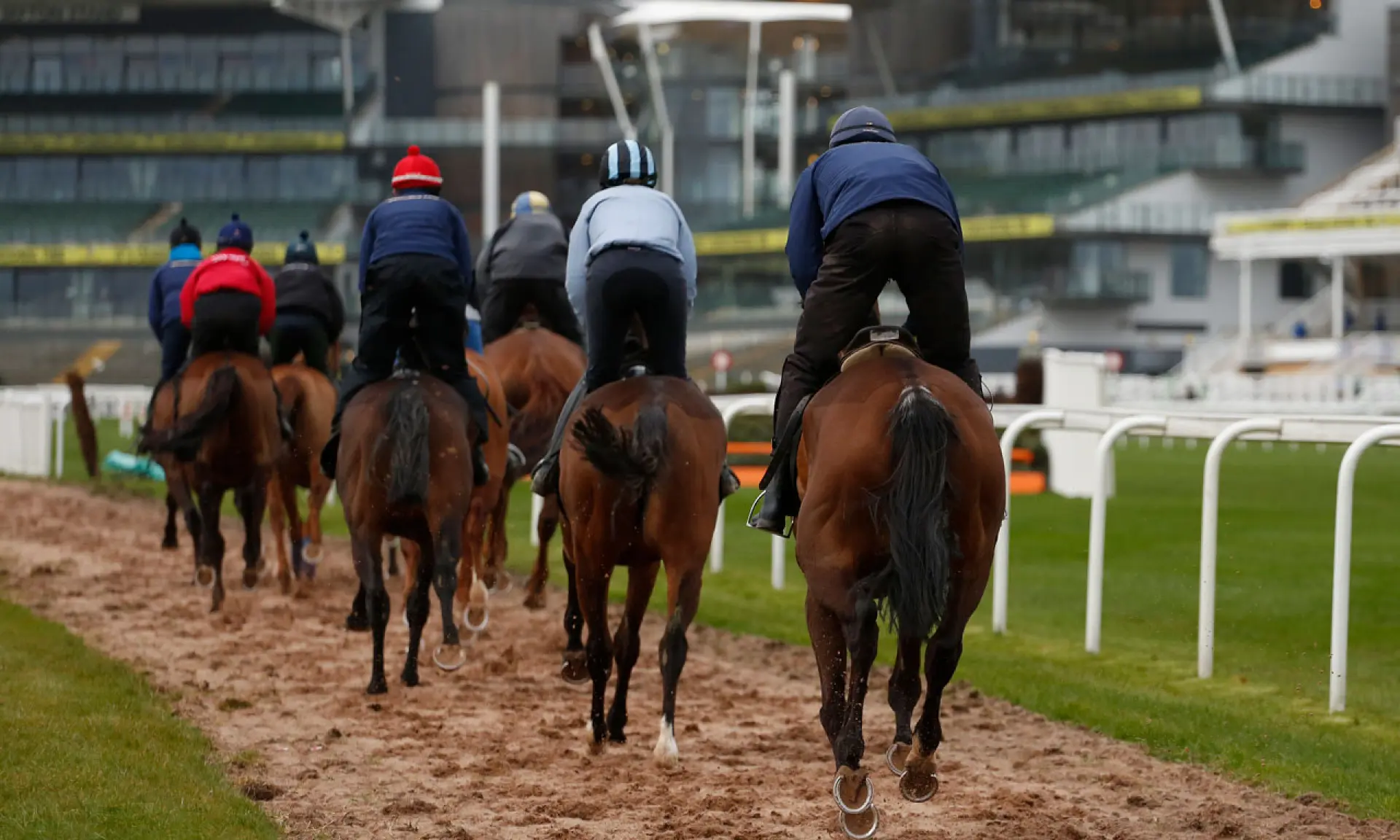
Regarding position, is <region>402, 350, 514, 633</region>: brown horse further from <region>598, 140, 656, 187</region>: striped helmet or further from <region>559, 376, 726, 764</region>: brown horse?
<region>559, 376, 726, 764</region>: brown horse

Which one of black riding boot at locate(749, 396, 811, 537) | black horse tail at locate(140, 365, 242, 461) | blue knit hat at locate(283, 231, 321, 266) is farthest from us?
blue knit hat at locate(283, 231, 321, 266)

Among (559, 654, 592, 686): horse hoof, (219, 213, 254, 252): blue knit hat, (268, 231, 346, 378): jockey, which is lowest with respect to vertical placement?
(559, 654, 592, 686): horse hoof

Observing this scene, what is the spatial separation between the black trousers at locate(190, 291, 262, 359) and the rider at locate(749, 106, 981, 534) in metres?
5.52

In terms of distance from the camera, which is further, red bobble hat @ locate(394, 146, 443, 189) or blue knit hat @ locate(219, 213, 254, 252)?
blue knit hat @ locate(219, 213, 254, 252)

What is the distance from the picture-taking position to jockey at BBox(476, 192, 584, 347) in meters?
10.5

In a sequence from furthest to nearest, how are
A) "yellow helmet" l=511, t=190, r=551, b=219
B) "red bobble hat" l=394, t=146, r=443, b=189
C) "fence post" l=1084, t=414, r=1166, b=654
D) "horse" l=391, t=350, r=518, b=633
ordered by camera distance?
"yellow helmet" l=511, t=190, r=551, b=219 < "horse" l=391, t=350, r=518, b=633 < "fence post" l=1084, t=414, r=1166, b=654 < "red bobble hat" l=394, t=146, r=443, b=189

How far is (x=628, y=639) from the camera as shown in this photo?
22.6ft

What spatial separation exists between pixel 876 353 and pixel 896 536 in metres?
0.67

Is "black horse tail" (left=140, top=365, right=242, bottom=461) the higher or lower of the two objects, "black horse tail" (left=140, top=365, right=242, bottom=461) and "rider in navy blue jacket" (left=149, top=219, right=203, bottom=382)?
the lower

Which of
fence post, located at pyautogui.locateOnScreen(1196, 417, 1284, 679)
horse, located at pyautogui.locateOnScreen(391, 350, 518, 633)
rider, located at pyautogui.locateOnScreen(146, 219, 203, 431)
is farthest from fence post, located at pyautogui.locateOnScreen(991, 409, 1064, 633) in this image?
rider, located at pyautogui.locateOnScreen(146, 219, 203, 431)

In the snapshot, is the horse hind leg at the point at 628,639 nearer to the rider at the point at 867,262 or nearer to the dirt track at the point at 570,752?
the dirt track at the point at 570,752

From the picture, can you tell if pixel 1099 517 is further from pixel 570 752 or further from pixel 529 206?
pixel 529 206

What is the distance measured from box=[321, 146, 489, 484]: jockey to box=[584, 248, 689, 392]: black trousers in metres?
1.37

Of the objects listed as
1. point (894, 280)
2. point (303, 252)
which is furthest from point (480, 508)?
point (894, 280)
